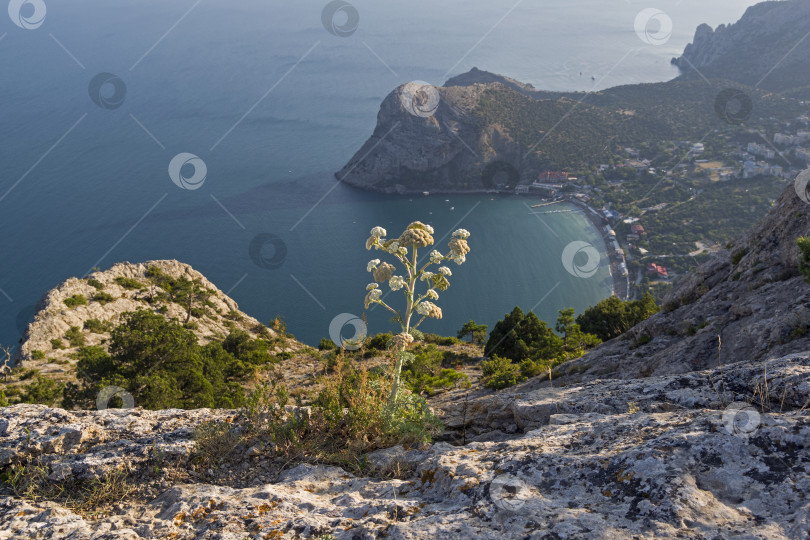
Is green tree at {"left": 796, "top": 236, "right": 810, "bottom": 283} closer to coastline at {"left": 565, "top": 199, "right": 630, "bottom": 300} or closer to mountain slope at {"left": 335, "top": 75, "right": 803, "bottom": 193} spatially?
coastline at {"left": 565, "top": 199, "right": 630, "bottom": 300}

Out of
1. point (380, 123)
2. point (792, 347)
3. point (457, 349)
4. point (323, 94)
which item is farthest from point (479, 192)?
point (792, 347)

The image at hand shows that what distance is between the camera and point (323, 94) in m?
150

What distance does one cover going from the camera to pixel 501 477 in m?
3.40

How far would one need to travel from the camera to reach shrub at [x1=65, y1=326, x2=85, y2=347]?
27.1 m

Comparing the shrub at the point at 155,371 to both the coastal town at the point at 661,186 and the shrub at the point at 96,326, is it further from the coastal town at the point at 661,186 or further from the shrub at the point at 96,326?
the coastal town at the point at 661,186

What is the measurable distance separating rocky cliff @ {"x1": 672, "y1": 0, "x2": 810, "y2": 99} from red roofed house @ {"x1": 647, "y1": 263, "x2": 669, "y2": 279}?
245 ft

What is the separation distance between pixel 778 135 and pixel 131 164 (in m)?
131

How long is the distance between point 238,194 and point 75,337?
239 feet

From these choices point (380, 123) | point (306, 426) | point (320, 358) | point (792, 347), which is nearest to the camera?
point (306, 426)

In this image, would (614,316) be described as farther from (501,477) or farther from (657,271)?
(657,271)

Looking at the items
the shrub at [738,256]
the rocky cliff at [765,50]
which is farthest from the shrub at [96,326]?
the rocky cliff at [765,50]

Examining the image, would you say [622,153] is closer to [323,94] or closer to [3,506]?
[323,94]

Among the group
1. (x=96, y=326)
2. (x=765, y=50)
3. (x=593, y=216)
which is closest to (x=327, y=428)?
(x=96, y=326)

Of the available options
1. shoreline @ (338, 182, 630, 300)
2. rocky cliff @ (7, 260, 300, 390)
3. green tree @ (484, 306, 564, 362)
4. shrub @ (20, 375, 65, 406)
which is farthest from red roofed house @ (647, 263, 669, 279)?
shrub @ (20, 375, 65, 406)
